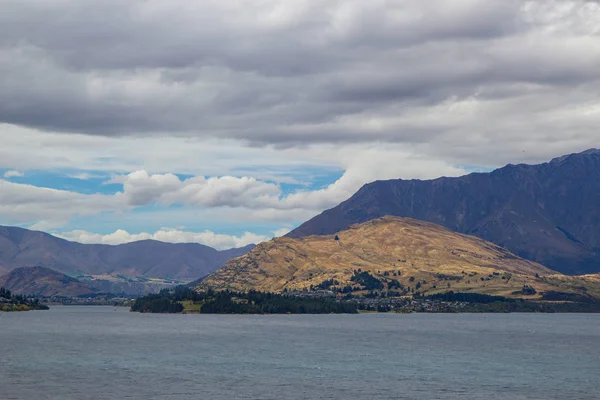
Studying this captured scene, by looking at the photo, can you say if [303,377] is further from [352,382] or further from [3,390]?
[3,390]

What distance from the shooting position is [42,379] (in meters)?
182

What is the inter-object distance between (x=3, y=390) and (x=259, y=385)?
53447 millimetres

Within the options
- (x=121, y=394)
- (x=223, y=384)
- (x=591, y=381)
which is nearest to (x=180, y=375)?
(x=223, y=384)

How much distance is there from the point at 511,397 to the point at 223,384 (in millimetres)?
62045

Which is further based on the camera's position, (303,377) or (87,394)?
(303,377)

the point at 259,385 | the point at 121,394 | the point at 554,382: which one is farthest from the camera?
the point at 554,382

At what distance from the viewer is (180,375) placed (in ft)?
640

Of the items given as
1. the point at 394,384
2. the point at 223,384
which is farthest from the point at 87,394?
the point at 394,384

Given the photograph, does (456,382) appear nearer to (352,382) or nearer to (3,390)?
(352,382)

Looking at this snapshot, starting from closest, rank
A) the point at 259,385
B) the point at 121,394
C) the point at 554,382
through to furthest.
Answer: the point at 121,394 → the point at 259,385 → the point at 554,382

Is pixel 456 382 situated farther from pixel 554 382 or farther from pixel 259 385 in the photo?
pixel 259 385

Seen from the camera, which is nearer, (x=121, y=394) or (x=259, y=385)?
(x=121, y=394)

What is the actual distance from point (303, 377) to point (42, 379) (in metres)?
60.6

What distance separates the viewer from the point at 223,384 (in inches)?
6993
